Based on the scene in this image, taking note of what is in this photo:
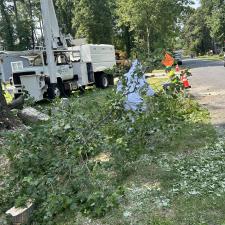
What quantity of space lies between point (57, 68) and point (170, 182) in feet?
45.0

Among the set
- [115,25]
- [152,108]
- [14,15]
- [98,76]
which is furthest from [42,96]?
[14,15]

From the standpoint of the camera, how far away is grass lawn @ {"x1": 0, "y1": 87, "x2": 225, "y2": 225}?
14.1 ft

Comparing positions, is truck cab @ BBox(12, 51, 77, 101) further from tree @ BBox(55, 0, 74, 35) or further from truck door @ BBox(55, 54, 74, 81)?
tree @ BBox(55, 0, 74, 35)

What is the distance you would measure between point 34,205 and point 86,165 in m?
0.80

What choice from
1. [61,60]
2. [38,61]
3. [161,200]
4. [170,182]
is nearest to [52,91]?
[38,61]

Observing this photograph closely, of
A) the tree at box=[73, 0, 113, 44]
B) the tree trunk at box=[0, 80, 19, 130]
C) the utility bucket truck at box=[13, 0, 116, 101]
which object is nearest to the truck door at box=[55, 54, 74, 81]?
the utility bucket truck at box=[13, 0, 116, 101]

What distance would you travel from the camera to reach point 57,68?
18.2 meters

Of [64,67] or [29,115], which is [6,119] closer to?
[29,115]

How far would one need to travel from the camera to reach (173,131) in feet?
20.7

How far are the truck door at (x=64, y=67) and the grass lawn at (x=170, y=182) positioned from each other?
38.4 ft

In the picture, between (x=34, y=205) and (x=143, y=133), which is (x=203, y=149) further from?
(x=34, y=205)

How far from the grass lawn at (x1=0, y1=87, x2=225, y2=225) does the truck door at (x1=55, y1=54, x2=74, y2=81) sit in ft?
38.4

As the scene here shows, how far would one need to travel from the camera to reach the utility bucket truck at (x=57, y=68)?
16.6 meters

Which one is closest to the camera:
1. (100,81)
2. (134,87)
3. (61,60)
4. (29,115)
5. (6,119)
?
(134,87)
